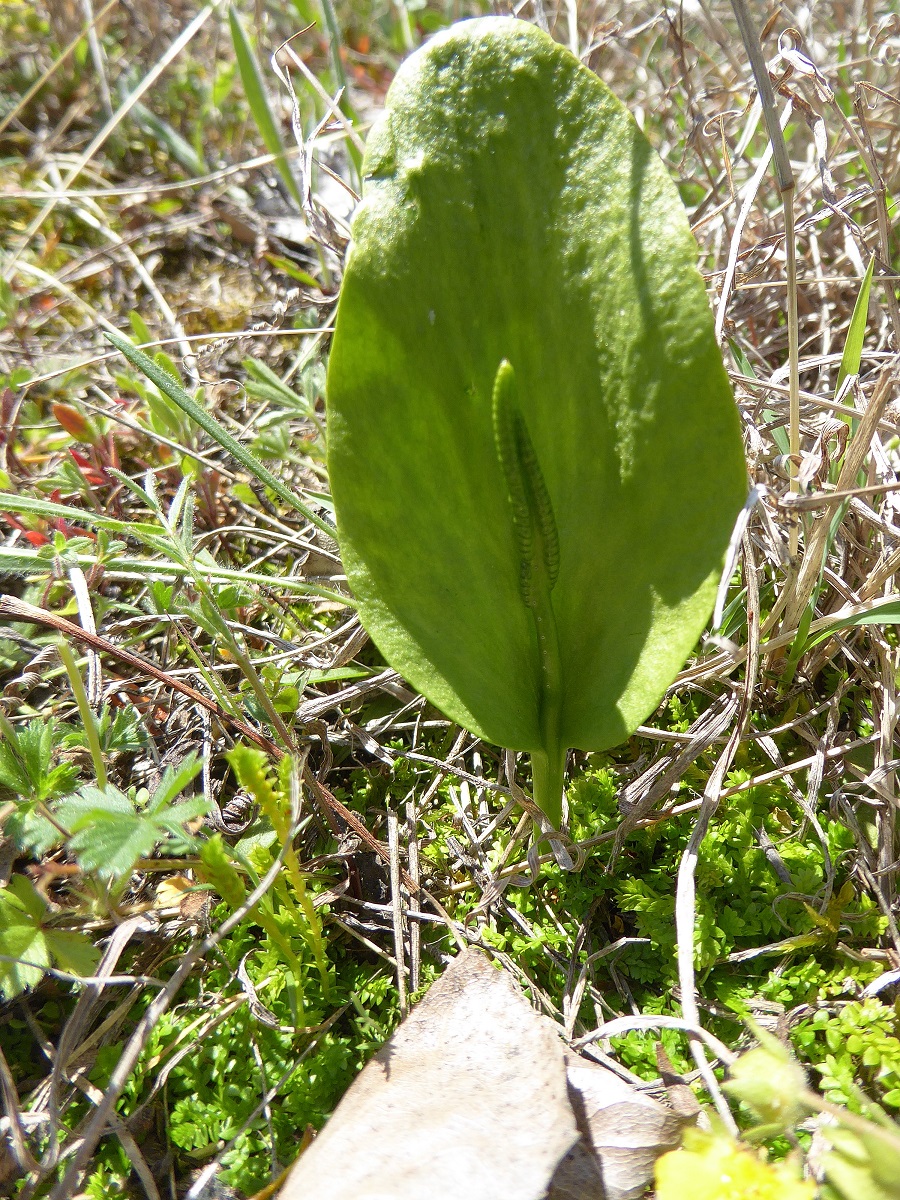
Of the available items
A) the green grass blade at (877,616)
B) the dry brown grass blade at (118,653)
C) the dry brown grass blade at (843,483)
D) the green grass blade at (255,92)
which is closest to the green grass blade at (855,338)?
the dry brown grass blade at (843,483)

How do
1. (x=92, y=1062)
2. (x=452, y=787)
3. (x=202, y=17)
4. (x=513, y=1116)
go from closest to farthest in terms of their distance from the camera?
1. (x=513, y=1116)
2. (x=92, y=1062)
3. (x=452, y=787)
4. (x=202, y=17)

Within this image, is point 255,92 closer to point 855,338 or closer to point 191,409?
point 191,409

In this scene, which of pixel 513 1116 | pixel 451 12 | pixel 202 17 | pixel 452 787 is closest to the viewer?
pixel 513 1116

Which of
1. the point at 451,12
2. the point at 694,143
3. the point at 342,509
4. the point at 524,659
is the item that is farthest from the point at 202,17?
the point at 524,659

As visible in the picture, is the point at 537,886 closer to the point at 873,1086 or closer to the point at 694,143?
the point at 873,1086

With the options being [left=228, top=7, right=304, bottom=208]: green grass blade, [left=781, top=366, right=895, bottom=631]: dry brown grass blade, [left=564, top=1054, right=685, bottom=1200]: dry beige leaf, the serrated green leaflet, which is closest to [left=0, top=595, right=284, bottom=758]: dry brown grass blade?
the serrated green leaflet

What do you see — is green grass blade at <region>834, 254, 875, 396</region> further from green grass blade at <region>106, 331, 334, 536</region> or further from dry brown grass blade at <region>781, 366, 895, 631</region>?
green grass blade at <region>106, 331, 334, 536</region>
